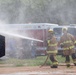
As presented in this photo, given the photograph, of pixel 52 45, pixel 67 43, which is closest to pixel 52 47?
pixel 52 45

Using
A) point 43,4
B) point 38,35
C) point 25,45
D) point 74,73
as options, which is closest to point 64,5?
point 43,4

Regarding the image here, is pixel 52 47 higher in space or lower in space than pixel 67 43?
lower

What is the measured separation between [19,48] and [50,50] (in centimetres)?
714

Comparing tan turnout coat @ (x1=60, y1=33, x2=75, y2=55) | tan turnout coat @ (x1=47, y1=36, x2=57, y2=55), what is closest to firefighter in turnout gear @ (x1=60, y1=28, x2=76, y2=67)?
tan turnout coat @ (x1=60, y1=33, x2=75, y2=55)

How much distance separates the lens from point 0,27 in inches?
667

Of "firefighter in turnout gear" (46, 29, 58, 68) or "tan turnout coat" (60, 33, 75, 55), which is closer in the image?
"tan turnout coat" (60, 33, 75, 55)

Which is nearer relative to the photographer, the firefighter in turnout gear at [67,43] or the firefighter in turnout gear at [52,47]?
the firefighter in turnout gear at [67,43]

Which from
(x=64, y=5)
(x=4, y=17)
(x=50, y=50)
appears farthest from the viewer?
(x=4, y=17)

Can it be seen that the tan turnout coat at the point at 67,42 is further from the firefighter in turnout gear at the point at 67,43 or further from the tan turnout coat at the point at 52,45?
the tan turnout coat at the point at 52,45

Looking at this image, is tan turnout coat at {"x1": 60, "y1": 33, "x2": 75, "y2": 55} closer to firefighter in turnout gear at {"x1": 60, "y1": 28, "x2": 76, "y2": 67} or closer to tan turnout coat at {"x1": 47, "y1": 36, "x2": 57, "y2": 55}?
firefighter in turnout gear at {"x1": 60, "y1": 28, "x2": 76, "y2": 67}

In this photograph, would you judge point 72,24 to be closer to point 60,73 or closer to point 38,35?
point 38,35

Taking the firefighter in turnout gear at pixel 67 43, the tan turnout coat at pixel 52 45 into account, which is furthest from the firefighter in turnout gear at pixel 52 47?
the firefighter in turnout gear at pixel 67 43

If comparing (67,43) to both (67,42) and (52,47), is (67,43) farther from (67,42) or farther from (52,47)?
(52,47)

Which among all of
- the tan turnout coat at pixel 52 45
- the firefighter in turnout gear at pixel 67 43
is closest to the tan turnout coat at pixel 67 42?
the firefighter in turnout gear at pixel 67 43
